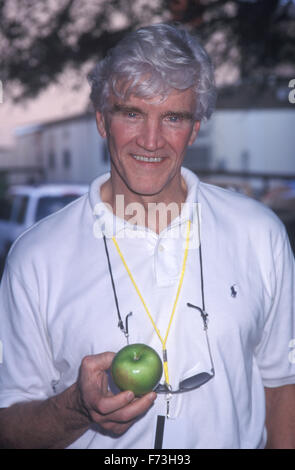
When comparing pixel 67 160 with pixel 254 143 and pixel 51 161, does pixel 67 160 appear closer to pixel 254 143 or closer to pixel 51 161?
pixel 51 161

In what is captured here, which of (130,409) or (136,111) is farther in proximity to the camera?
(136,111)

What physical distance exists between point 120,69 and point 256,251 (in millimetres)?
1028

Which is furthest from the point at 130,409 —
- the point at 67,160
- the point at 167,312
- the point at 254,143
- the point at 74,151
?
the point at 67,160

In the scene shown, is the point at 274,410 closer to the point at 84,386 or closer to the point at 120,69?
the point at 84,386

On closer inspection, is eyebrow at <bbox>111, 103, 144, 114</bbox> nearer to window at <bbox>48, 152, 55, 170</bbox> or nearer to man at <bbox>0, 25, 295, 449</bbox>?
man at <bbox>0, 25, 295, 449</bbox>

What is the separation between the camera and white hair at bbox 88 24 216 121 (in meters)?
2.20

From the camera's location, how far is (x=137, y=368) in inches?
75.9

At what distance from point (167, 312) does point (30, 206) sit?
24.2ft

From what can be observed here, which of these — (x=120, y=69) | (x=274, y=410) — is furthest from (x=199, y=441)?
(x=120, y=69)

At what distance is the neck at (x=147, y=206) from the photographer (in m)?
2.37

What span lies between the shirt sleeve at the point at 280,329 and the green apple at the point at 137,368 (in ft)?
2.03

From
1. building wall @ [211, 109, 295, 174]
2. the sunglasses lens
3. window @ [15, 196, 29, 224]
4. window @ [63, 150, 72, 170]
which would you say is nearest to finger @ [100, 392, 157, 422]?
the sunglasses lens

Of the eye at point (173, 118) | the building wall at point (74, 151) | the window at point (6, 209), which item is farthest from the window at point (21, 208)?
the building wall at point (74, 151)

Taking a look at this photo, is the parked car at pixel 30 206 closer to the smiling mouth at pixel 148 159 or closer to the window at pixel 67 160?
the smiling mouth at pixel 148 159
